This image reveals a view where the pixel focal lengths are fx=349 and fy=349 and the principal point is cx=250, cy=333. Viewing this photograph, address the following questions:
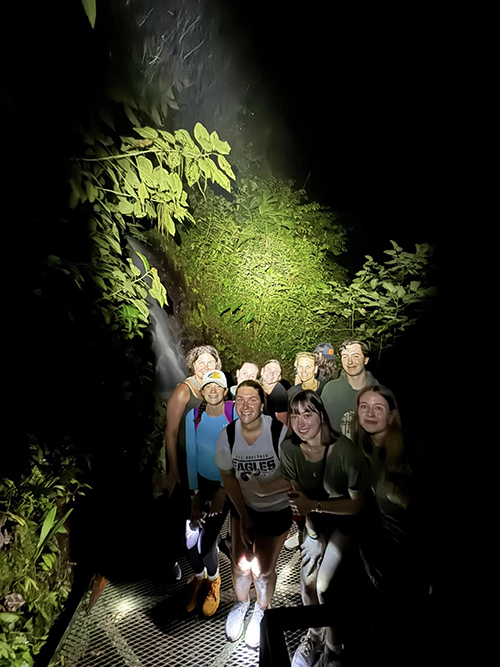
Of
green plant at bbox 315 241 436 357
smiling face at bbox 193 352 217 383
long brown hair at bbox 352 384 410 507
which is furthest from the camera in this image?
green plant at bbox 315 241 436 357

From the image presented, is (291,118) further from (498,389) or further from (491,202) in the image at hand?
(498,389)

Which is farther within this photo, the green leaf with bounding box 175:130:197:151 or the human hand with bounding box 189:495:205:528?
the human hand with bounding box 189:495:205:528

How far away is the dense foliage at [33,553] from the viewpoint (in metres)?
1.93

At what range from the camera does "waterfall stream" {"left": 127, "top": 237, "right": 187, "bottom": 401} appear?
14.4ft

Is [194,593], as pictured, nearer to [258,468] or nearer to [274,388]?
[258,468]

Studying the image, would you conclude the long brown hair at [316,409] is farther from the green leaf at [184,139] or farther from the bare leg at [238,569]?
the green leaf at [184,139]

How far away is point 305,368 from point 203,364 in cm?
114

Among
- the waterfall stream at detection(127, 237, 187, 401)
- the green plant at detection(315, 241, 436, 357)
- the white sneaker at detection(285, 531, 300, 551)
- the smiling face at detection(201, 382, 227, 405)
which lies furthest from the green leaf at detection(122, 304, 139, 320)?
the green plant at detection(315, 241, 436, 357)

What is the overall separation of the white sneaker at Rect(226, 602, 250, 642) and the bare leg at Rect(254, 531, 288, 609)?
0.16 meters

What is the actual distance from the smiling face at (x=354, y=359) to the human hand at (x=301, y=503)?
1.36 metres

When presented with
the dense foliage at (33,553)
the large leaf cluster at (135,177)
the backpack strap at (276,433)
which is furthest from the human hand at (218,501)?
the large leaf cluster at (135,177)

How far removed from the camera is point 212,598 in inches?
105

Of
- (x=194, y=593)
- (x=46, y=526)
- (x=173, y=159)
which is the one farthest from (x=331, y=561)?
(x=173, y=159)

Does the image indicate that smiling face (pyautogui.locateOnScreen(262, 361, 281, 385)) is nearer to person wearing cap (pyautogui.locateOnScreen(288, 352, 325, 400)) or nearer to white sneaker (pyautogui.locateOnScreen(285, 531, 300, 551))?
person wearing cap (pyautogui.locateOnScreen(288, 352, 325, 400))
